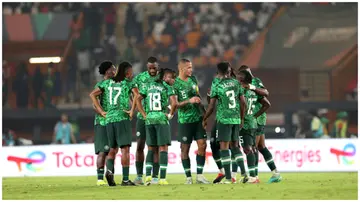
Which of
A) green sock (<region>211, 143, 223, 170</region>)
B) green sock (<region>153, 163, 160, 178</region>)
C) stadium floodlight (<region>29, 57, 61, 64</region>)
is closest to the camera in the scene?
green sock (<region>153, 163, 160, 178</region>)

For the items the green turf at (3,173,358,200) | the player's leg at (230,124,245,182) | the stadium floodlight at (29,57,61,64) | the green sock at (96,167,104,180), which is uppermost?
the stadium floodlight at (29,57,61,64)

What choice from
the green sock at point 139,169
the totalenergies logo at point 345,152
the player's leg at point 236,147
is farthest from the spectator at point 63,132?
the player's leg at point 236,147

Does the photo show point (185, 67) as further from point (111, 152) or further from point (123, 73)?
point (111, 152)

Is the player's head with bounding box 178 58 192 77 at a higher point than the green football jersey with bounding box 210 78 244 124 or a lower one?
higher

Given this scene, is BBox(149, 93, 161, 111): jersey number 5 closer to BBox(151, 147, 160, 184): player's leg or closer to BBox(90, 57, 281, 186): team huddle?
BBox(90, 57, 281, 186): team huddle

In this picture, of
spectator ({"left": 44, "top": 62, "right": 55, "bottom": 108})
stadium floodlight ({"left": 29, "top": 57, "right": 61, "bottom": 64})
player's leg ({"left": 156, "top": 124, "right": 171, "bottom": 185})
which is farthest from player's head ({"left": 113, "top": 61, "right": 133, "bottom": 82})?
stadium floodlight ({"left": 29, "top": 57, "right": 61, "bottom": 64})

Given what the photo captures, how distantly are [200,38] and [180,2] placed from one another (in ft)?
5.57

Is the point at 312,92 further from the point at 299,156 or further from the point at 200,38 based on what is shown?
the point at 299,156

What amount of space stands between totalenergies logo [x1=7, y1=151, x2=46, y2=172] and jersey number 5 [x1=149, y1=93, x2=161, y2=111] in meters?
8.03

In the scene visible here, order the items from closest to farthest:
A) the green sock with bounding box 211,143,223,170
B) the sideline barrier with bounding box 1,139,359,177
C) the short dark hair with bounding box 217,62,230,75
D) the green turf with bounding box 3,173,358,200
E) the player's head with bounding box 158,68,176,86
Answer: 1. the green turf with bounding box 3,173,358,200
2. the short dark hair with bounding box 217,62,230,75
3. the player's head with bounding box 158,68,176,86
4. the green sock with bounding box 211,143,223,170
5. the sideline barrier with bounding box 1,139,359,177

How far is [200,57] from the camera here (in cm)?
3172

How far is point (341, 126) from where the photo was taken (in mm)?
26781

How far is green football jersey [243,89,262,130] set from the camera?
47.9ft

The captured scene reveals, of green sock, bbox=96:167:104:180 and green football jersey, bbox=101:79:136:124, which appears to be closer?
green football jersey, bbox=101:79:136:124
